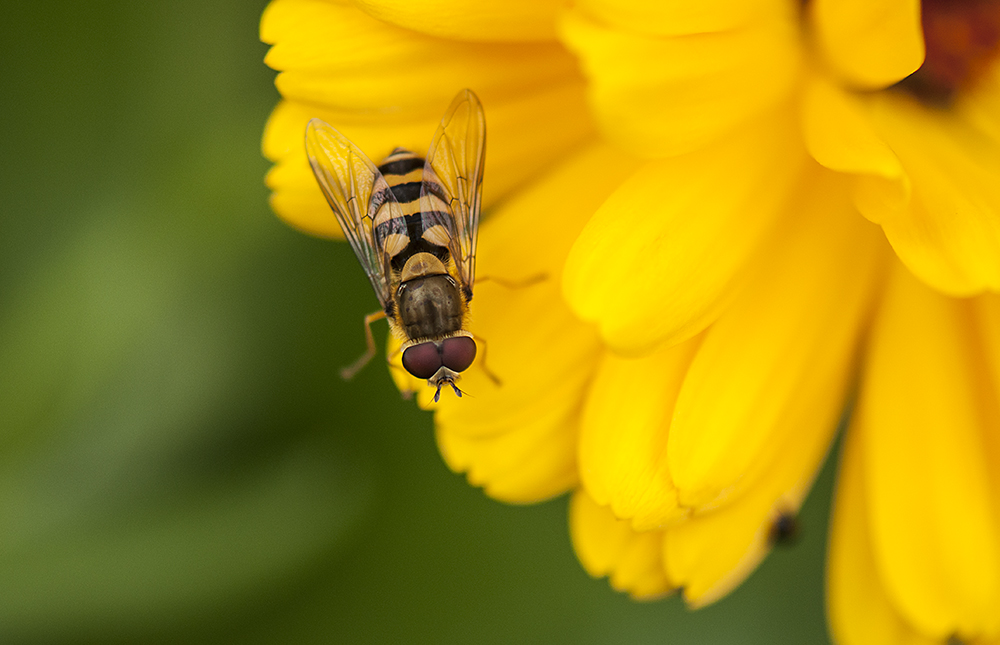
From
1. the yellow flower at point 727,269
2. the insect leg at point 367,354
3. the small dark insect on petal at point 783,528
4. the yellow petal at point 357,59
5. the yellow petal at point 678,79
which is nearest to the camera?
the yellow petal at point 678,79

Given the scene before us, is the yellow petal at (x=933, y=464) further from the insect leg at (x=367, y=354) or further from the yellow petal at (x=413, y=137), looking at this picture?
the insect leg at (x=367, y=354)

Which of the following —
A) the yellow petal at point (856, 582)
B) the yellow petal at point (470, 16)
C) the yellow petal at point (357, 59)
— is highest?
the yellow petal at point (470, 16)

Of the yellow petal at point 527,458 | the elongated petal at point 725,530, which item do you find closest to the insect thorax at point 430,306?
the yellow petal at point 527,458

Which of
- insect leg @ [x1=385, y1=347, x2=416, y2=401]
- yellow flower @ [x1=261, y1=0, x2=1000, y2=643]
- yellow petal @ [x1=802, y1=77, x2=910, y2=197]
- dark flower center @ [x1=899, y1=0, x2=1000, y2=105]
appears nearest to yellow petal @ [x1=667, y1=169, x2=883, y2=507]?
yellow flower @ [x1=261, y1=0, x2=1000, y2=643]

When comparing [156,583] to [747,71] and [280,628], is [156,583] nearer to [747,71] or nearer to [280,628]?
[280,628]

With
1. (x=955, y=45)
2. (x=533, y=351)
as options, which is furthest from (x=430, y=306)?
(x=955, y=45)

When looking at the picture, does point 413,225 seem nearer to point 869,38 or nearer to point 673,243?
point 673,243

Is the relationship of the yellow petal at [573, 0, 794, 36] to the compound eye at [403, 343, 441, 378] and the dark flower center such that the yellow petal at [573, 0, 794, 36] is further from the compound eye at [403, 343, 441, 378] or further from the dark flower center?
the compound eye at [403, 343, 441, 378]
